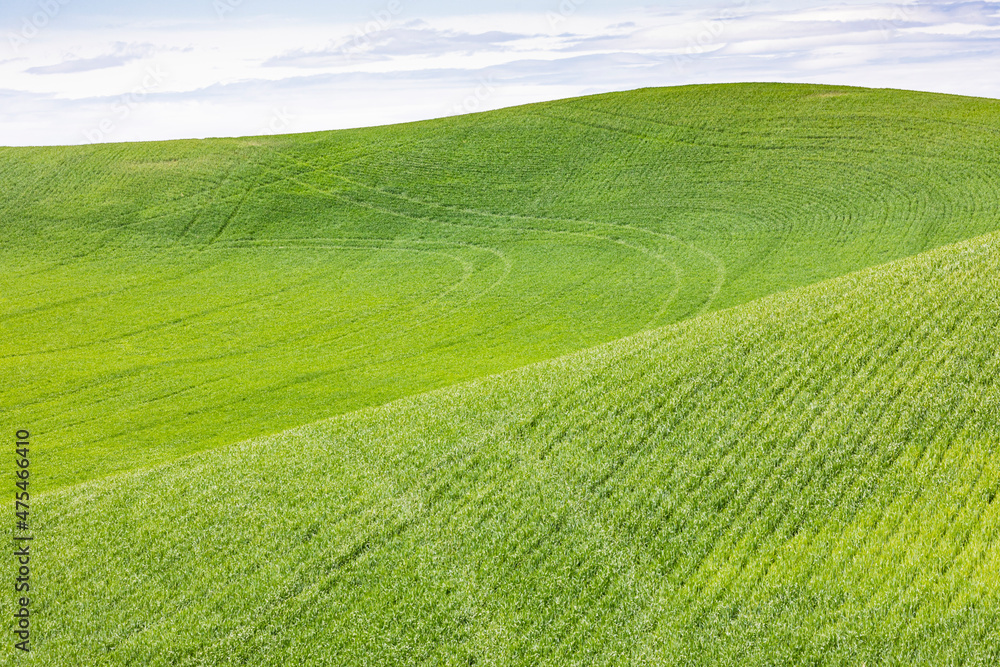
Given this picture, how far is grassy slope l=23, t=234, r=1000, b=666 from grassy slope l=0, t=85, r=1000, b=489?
26.1ft

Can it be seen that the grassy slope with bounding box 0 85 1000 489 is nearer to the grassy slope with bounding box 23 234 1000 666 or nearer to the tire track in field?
the tire track in field

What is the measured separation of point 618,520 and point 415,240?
124 feet

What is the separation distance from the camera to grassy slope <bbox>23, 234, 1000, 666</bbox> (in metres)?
10.7

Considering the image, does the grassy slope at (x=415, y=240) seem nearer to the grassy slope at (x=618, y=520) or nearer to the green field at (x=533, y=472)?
the green field at (x=533, y=472)

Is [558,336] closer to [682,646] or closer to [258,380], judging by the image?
[258,380]

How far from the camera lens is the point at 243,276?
145ft

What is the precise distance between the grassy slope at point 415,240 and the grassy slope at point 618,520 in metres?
7.96

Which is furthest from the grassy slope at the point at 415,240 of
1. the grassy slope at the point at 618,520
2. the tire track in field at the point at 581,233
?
the grassy slope at the point at 618,520

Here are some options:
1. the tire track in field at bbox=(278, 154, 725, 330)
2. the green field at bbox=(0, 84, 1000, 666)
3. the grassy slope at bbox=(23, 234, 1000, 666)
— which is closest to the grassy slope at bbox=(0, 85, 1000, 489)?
the tire track in field at bbox=(278, 154, 725, 330)

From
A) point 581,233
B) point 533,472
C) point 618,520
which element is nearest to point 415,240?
point 581,233

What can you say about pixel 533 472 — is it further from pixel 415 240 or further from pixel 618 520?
pixel 415 240

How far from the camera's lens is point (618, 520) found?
12.8 m

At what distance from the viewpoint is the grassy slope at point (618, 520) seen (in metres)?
10.7

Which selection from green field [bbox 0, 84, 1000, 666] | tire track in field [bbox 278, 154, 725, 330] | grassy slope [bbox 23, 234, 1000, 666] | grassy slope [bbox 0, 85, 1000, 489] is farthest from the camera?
tire track in field [bbox 278, 154, 725, 330]
